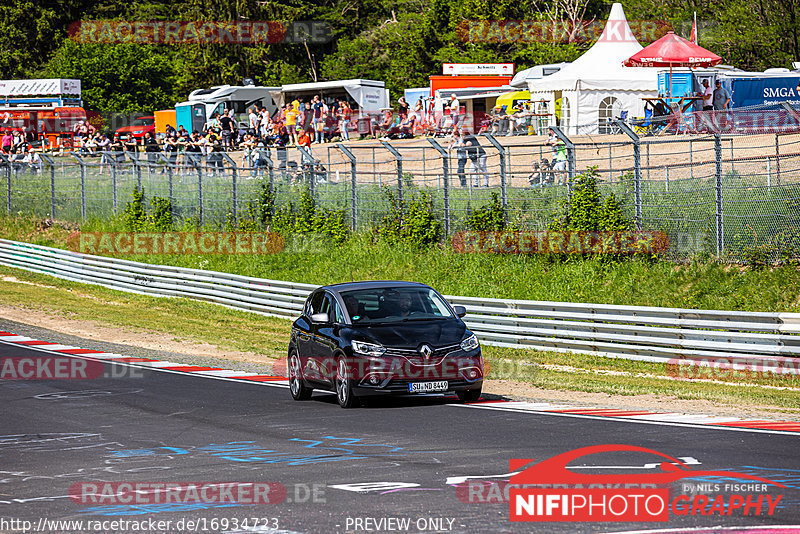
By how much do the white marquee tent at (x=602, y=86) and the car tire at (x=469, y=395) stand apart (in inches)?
1017

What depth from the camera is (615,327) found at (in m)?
19.1

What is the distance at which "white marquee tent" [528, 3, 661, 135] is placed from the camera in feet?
130

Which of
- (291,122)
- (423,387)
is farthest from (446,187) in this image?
(291,122)

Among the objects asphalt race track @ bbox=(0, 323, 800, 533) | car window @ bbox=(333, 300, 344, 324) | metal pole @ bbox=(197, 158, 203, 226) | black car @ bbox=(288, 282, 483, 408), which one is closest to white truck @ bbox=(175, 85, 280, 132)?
metal pole @ bbox=(197, 158, 203, 226)

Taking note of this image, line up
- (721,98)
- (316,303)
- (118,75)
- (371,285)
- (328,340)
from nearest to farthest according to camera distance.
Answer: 1. (328,340)
2. (371,285)
3. (316,303)
4. (721,98)
5. (118,75)

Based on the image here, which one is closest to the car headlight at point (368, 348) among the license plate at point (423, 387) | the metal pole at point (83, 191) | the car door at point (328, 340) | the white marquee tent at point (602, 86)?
the car door at point (328, 340)

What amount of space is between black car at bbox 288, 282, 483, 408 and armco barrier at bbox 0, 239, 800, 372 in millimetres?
4970

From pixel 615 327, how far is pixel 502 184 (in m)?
7.29

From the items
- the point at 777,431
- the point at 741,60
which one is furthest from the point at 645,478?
the point at 741,60

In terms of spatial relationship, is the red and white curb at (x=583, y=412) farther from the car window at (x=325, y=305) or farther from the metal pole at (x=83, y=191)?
the metal pole at (x=83, y=191)

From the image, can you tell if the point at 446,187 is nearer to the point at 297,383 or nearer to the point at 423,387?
the point at 297,383

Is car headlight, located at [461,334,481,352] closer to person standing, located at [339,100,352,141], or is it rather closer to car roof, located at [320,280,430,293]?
car roof, located at [320,280,430,293]

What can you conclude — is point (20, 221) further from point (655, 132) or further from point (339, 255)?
point (655, 132)

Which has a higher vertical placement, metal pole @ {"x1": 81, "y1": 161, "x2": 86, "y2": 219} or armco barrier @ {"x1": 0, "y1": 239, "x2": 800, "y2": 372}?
metal pole @ {"x1": 81, "y1": 161, "x2": 86, "y2": 219}
